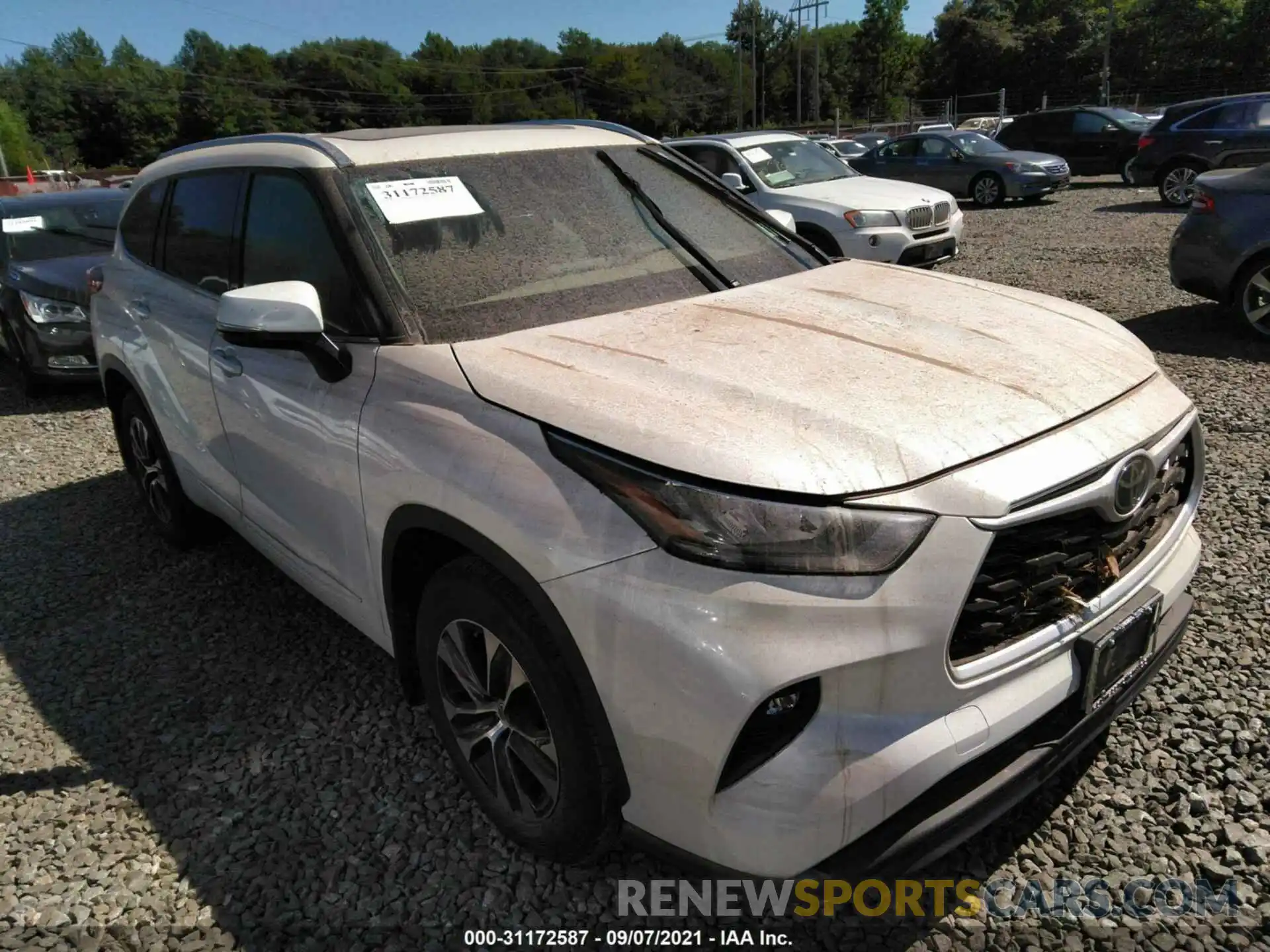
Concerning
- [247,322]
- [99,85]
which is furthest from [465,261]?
[99,85]

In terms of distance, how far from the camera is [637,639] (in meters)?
1.70

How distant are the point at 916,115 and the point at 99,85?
80010 mm

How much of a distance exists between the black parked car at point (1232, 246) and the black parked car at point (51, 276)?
8.57 metres

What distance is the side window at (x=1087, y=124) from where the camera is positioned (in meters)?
18.6

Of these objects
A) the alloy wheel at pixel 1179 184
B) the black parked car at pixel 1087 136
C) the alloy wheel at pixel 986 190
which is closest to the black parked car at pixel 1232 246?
the alloy wheel at pixel 1179 184

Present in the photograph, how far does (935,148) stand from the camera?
17.1 m

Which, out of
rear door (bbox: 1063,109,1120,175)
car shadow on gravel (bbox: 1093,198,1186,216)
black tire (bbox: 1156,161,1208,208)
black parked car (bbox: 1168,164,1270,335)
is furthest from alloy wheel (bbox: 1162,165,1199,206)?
black parked car (bbox: 1168,164,1270,335)

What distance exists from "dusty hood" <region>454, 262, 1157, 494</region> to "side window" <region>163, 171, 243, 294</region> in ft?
5.07

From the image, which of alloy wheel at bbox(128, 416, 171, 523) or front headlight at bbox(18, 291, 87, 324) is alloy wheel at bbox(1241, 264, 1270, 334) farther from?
front headlight at bbox(18, 291, 87, 324)

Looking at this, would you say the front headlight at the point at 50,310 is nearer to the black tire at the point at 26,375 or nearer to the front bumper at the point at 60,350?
the front bumper at the point at 60,350

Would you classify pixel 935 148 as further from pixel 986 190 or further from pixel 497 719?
pixel 497 719

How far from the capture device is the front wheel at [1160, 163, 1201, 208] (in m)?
14.1

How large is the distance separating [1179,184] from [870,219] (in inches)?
327

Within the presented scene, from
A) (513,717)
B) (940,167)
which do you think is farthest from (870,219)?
(940,167)
